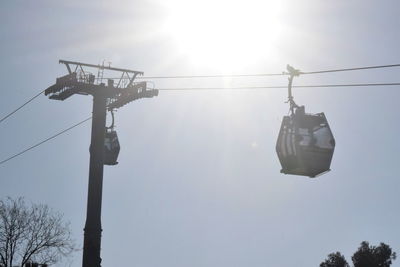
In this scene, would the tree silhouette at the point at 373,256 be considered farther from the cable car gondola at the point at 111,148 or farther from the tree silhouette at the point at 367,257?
the cable car gondola at the point at 111,148

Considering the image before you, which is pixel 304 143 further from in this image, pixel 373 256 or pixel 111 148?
pixel 373 256

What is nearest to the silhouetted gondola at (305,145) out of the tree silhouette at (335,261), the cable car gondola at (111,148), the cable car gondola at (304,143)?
the cable car gondola at (304,143)

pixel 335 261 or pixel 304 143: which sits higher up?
pixel 335 261

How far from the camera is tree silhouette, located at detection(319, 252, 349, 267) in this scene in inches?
3263

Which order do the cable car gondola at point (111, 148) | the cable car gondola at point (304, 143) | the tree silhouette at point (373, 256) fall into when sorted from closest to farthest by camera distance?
the cable car gondola at point (304, 143) < the cable car gondola at point (111, 148) < the tree silhouette at point (373, 256)

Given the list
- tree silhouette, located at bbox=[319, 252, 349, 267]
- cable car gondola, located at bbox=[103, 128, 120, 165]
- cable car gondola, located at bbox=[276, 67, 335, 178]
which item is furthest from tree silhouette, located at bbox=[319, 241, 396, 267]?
cable car gondola, located at bbox=[276, 67, 335, 178]

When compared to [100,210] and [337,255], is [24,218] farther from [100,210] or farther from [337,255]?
[337,255]

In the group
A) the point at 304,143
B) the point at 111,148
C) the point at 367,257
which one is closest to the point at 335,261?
the point at 367,257

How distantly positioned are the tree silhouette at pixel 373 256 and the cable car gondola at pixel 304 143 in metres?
69.7

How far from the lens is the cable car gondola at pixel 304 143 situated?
16.0m

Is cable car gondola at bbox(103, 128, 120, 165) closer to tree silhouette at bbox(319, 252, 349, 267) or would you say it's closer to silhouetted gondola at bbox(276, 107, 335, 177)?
silhouetted gondola at bbox(276, 107, 335, 177)

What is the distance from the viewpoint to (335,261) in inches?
3282

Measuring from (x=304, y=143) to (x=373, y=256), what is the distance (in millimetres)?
70629

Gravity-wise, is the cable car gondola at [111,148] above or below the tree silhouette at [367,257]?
below
